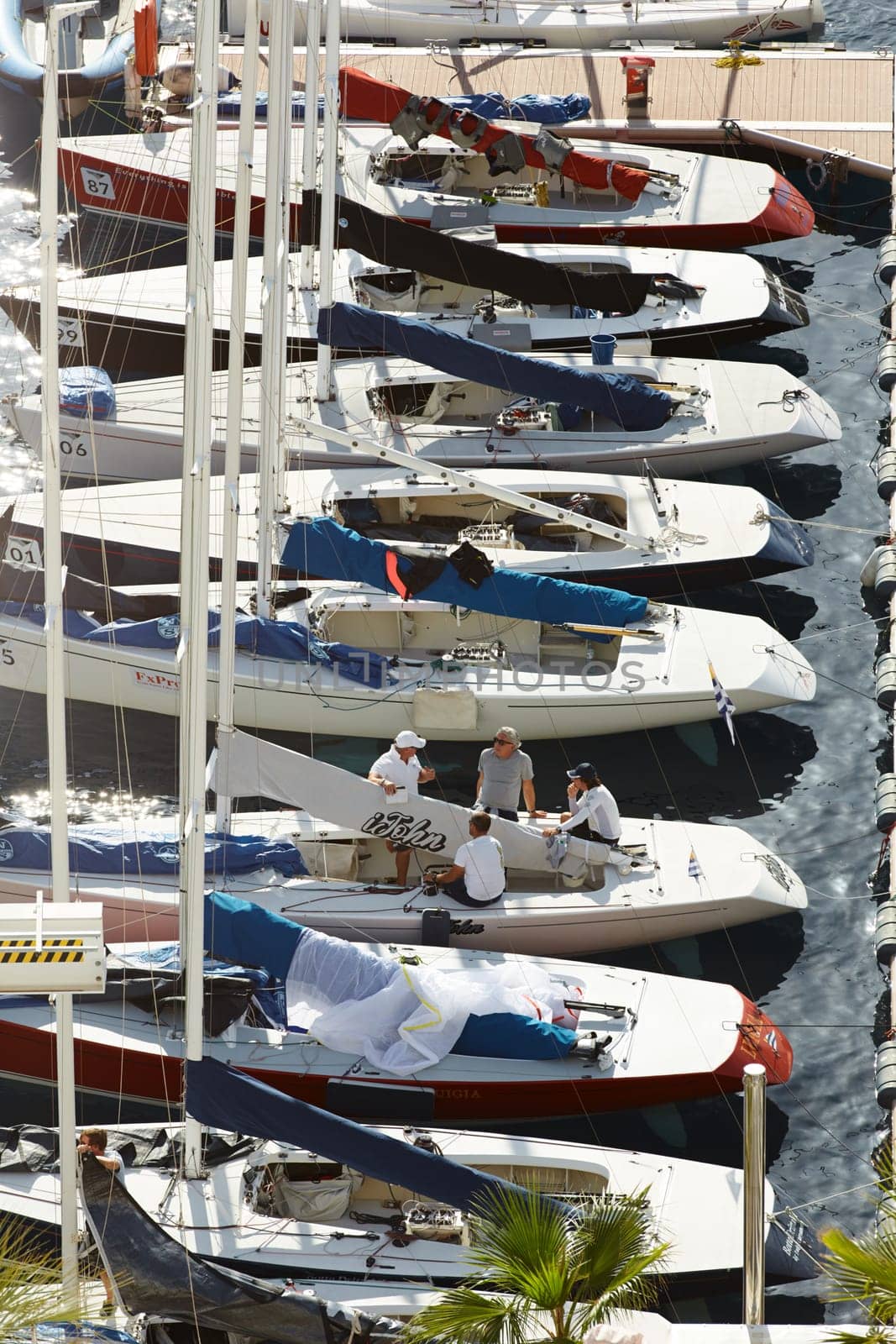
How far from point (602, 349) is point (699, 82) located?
34.9 feet

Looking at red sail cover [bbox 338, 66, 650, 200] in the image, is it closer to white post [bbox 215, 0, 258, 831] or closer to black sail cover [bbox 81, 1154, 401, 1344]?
white post [bbox 215, 0, 258, 831]

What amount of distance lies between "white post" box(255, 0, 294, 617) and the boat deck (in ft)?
41.1

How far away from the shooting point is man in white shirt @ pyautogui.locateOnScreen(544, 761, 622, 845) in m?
17.1

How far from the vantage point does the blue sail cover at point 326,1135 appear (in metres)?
13.0

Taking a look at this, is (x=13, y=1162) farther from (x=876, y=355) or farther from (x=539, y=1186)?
(x=876, y=355)

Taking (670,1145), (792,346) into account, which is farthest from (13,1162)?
(792,346)

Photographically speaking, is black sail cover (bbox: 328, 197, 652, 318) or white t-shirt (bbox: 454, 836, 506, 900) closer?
white t-shirt (bbox: 454, 836, 506, 900)

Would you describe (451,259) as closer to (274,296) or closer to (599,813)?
(274,296)

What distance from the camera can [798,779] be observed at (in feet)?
65.6

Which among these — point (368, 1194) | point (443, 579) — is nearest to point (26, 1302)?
point (368, 1194)

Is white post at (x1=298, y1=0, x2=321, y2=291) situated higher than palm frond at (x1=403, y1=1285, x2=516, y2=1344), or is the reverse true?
white post at (x1=298, y1=0, x2=321, y2=291)

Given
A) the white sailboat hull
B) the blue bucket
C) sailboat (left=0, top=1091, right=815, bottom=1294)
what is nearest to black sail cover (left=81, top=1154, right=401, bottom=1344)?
sailboat (left=0, top=1091, right=815, bottom=1294)

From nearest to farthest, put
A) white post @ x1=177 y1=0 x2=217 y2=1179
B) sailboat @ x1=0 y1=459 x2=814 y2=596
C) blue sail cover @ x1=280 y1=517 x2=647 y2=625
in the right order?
white post @ x1=177 y1=0 x2=217 y2=1179
blue sail cover @ x1=280 y1=517 x2=647 y2=625
sailboat @ x1=0 y1=459 x2=814 y2=596

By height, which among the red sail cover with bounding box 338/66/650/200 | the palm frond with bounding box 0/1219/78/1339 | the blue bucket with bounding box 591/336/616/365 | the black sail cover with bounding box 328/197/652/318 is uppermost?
the red sail cover with bounding box 338/66/650/200
